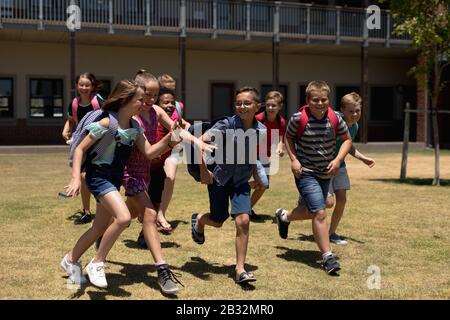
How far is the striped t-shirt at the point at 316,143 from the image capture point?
5.14 meters

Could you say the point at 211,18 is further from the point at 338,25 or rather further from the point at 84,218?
the point at 84,218

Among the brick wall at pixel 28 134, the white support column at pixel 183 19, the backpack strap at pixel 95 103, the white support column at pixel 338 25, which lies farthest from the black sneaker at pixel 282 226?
the white support column at pixel 338 25

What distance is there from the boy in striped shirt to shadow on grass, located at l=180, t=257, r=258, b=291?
73 centimetres

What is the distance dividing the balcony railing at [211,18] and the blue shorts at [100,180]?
16286 mm

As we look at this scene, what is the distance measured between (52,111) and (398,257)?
759 inches

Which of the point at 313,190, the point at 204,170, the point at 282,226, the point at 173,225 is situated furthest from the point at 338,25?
the point at 204,170

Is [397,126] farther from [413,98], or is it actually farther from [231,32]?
[231,32]

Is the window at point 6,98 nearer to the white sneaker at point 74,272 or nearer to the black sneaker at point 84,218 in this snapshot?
the black sneaker at point 84,218

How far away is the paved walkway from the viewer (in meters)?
19.6

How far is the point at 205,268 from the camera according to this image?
5.03 meters

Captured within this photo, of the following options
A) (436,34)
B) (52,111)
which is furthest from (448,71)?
(52,111)

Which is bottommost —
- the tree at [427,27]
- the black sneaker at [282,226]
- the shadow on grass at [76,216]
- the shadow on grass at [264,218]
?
the shadow on grass at [264,218]

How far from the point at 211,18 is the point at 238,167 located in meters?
18.9

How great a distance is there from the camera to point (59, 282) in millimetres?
4504
